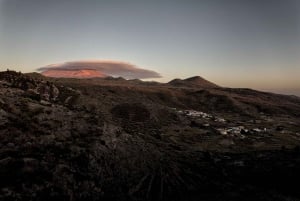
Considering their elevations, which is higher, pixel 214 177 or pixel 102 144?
pixel 102 144

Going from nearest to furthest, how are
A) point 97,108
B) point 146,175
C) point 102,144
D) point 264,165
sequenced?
1. point 146,175
2. point 102,144
3. point 264,165
4. point 97,108

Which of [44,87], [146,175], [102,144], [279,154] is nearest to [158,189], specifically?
[146,175]

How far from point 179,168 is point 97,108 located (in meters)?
86.2

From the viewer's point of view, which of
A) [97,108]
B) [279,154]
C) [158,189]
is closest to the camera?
[158,189]

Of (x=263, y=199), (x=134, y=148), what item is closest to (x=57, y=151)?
(x=134, y=148)

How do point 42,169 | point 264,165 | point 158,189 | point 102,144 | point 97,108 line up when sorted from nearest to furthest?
point 42,169, point 158,189, point 102,144, point 264,165, point 97,108

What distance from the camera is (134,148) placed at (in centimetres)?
5672

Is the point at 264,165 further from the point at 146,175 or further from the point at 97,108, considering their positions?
the point at 97,108

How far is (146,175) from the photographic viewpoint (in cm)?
5038

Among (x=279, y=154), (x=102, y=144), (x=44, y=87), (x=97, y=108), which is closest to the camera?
(x=102, y=144)

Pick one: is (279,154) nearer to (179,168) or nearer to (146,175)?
(179,168)

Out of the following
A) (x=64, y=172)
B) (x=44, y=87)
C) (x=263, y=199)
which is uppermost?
(x=44, y=87)

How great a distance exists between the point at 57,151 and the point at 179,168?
69.0 ft

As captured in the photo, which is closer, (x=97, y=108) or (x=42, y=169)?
(x=42, y=169)
